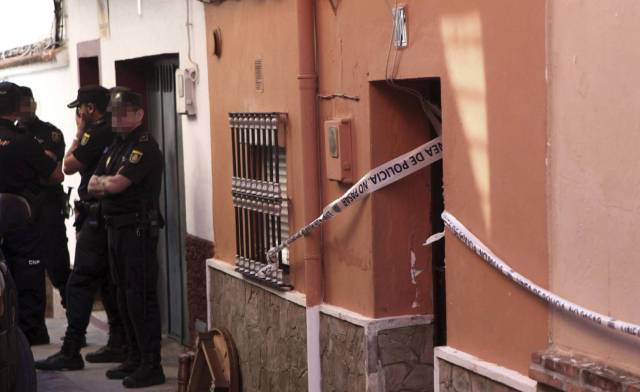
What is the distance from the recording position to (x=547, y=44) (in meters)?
5.32

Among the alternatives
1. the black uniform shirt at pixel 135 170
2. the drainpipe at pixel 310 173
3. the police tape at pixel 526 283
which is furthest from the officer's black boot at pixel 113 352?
the police tape at pixel 526 283

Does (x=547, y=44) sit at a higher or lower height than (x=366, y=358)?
higher

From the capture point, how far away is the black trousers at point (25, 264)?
1070 cm

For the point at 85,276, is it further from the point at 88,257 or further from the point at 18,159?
the point at 18,159

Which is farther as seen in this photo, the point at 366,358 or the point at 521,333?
the point at 366,358

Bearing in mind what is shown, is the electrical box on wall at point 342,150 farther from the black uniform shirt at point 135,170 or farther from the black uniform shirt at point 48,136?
the black uniform shirt at point 48,136

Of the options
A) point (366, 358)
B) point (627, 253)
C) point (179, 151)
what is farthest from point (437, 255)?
point (179, 151)

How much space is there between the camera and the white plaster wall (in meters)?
9.81

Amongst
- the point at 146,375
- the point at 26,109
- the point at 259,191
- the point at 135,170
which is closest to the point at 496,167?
the point at 259,191

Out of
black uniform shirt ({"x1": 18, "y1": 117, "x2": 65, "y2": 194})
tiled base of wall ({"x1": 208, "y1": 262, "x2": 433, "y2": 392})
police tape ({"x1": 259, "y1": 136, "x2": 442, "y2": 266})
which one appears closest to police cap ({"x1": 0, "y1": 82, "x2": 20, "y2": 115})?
black uniform shirt ({"x1": 18, "y1": 117, "x2": 65, "y2": 194})

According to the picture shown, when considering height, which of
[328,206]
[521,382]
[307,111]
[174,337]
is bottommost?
[174,337]

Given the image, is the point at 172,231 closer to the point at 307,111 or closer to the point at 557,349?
the point at 307,111

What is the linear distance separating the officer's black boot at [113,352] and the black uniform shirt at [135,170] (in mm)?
1513

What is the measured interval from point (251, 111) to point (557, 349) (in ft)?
12.7
